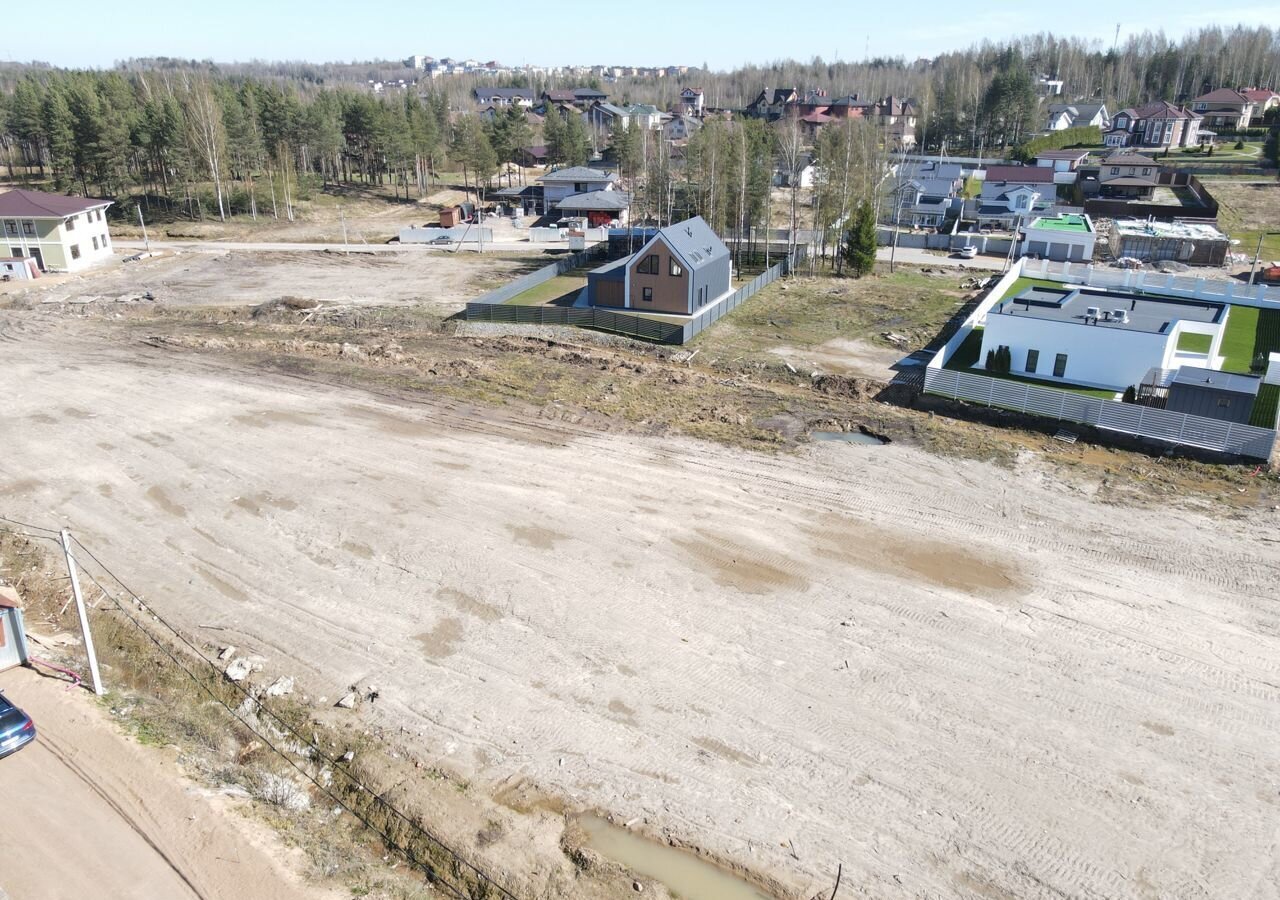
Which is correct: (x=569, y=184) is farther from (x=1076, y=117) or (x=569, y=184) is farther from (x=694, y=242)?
(x=1076, y=117)

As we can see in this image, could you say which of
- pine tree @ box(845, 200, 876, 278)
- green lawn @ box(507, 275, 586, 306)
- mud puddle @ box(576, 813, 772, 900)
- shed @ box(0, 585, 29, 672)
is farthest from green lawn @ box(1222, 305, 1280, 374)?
shed @ box(0, 585, 29, 672)

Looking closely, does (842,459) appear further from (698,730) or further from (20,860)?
(20,860)

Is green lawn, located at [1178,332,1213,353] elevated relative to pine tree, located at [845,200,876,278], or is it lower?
lower

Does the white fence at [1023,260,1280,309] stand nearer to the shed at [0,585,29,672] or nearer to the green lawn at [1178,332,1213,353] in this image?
the green lawn at [1178,332,1213,353]

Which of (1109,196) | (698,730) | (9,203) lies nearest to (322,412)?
(698,730)

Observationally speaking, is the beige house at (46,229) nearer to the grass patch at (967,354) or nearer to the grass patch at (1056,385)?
the grass patch at (967,354)

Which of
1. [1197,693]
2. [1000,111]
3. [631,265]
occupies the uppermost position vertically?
[1000,111]
